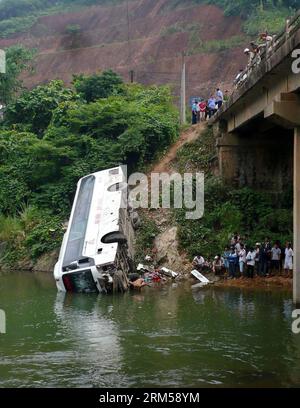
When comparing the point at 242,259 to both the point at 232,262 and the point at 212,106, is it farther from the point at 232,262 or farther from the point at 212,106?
the point at 212,106

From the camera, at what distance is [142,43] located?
85.1 meters

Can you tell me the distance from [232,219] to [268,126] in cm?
406

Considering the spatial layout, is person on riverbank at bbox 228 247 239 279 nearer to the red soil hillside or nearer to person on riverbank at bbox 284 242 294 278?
person on riverbank at bbox 284 242 294 278

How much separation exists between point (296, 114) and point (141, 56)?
6665 cm

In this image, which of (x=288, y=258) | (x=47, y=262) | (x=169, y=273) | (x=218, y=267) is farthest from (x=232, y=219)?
(x=47, y=262)

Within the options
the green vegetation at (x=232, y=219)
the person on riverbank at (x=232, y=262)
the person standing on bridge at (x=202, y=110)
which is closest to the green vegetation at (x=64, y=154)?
the person standing on bridge at (x=202, y=110)

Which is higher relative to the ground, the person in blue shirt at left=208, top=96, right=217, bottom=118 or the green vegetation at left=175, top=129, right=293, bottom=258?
the person in blue shirt at left=208, top=96, right=217, bottom=118

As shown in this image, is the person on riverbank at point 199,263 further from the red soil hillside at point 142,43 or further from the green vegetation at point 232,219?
the red soil hillside at point 142,43

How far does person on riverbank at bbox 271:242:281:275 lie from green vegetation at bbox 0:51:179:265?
36.1 ft

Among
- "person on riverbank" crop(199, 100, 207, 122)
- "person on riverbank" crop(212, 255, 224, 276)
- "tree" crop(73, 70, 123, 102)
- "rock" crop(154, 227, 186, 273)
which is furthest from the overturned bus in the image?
"tree" crop(73, 70, 123, 102)

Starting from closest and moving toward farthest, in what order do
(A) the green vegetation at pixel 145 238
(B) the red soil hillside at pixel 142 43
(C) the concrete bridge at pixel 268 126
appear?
(C) the concrete bridge at pixel 268 126 < (A) the green vegetation at pixel 145 238 < (B) the red soil hillside at pixel 142 43

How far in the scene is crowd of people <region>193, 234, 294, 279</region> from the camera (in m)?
24.1

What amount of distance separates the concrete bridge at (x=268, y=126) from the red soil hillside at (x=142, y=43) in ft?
129

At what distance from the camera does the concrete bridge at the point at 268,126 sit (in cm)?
1794
